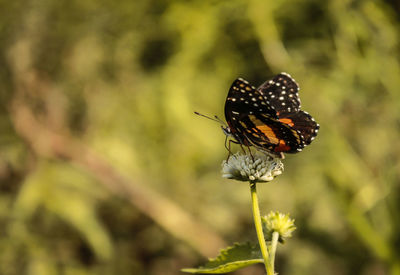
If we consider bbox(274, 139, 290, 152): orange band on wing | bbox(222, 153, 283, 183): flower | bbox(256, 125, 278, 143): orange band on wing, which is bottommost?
bbox(222, 153, 283, 183): flower

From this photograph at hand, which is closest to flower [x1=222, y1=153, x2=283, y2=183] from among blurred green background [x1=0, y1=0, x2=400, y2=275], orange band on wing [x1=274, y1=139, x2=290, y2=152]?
orange band on wing [x1=274, y1=139, x2=290, y2=152]

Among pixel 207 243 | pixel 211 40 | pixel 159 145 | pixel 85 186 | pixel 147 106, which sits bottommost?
pixel 207 243

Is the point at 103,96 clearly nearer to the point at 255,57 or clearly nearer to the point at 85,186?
the point at 85,186

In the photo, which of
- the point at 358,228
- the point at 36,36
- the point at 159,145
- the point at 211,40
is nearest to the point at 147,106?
the point at 159,145

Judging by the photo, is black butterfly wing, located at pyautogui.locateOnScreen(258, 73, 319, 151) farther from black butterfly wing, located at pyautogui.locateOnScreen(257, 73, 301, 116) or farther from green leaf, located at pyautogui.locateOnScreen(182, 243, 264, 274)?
green leaf, located at pyautogui.locateOnScreen(182, 243, 264, 274)

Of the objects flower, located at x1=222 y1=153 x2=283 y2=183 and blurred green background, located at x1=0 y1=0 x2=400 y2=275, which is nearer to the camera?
flower, located at x1=222 y1=153 x2=283 y2=183
